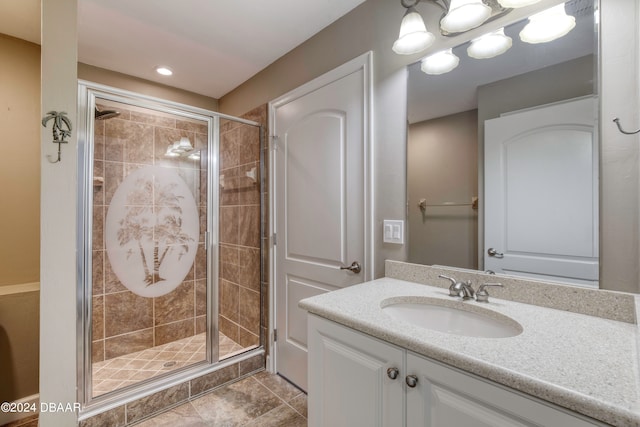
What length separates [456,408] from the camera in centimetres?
72

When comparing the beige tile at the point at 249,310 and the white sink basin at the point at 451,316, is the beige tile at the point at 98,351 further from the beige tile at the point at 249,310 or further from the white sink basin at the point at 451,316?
the white sink basin at the point at 451,316

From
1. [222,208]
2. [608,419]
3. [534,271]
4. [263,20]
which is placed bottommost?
[608,419]

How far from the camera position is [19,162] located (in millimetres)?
1890

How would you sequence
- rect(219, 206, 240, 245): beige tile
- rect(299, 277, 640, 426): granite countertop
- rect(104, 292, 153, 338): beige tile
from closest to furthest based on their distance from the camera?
rect(299, 277, 640, 426): granite countertop → rect(104, 292, 153, 338): beige tile → rect(219, 206, 240, 245): beige tile

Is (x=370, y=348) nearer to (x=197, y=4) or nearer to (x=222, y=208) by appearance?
(x=222, y=208)

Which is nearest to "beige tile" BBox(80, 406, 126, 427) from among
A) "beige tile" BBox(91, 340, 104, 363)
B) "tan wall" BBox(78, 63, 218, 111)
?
"beige tile" BBox(91, 340, 104, 363)

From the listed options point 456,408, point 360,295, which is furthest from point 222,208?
point 456,408

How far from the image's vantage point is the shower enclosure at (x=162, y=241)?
1729 mm

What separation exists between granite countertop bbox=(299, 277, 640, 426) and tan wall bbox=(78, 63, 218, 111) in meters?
2.64

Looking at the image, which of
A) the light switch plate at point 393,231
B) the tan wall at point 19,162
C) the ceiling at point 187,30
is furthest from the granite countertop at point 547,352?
the tan wall at point 19,162

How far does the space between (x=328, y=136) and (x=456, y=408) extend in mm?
1532

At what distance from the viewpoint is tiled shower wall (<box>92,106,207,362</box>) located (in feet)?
6.61

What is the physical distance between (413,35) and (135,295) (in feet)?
8.22

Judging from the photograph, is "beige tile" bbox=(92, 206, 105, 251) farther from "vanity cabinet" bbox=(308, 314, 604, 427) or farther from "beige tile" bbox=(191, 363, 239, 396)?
"vanity cabinet" bbox=(308, 314, 604, 427)
